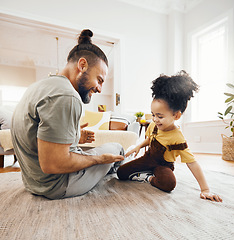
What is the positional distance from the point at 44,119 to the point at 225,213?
808 millimetres

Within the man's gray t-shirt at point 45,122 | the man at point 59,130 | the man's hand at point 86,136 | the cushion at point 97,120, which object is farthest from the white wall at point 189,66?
the man's gray t-shirt at point 45,122

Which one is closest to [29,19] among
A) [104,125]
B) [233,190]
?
[104,125]

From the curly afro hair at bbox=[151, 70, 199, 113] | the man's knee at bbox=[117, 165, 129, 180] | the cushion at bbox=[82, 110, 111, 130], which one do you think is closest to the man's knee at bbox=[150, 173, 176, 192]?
the man's knee at bbox=[117, 165, 129, 180]

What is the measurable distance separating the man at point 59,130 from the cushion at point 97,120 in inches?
58.3

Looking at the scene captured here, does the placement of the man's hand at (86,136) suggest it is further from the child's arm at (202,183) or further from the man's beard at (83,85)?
the child's arm at (202,183)

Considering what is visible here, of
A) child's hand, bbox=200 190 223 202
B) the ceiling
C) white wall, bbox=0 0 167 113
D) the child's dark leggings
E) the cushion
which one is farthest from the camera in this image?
the ceiling

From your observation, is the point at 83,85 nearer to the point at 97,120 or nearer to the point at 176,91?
the point at 176,91

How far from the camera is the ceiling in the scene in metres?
3.86

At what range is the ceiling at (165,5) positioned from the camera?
3.86 metres

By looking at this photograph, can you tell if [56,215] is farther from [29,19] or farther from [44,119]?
[29,19]

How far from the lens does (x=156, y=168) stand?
116 cm

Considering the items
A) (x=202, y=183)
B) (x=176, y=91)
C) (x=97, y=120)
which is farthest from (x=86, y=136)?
(x=97, y=120)

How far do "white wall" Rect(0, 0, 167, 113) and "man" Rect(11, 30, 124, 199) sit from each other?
2.70 meters

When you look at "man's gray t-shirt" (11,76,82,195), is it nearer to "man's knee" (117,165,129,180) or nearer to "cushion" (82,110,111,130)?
"man's knee" (117,165,129,180)
